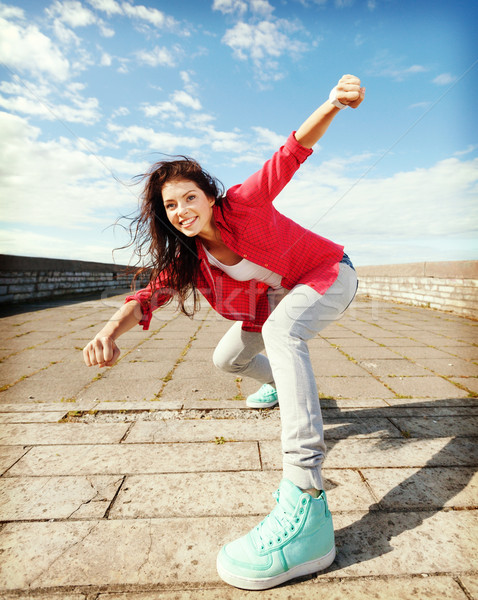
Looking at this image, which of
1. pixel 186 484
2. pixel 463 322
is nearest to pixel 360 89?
pixel 186 484

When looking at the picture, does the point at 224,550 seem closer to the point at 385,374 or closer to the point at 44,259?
the point at 385,374

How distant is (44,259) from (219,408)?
7.95 meters

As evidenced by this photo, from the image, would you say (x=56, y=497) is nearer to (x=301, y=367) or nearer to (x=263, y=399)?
(x=301, y=367)

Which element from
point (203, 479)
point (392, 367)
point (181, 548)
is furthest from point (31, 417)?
point (392, 367)

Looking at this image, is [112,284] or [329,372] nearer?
[329,372]

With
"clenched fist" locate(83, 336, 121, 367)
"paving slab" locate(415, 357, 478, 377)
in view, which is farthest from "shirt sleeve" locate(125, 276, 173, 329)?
"paving slab" locate(415, 357, 478, 377)

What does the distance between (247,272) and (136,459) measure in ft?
3.58

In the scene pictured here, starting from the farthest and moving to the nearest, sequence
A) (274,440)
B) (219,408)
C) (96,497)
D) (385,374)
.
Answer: (385,374) < (219,408) < (274,440) < (96,497)

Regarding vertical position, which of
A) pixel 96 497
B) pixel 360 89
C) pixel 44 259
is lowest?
pixel 96 497

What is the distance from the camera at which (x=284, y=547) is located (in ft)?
4.05

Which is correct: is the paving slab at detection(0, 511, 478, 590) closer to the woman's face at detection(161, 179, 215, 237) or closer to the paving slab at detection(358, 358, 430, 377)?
the woman's face at detection(161, 179, 215, 237)

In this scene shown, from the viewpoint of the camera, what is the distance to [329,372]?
341cm

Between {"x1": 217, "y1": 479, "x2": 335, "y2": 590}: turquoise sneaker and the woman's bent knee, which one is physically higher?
the woman's bent knee

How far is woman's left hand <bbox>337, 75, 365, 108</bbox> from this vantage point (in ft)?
4.80
